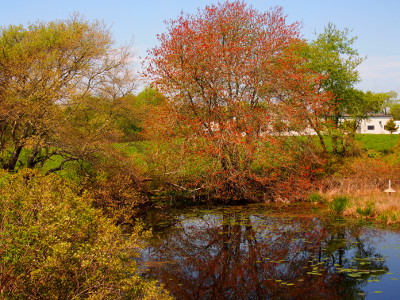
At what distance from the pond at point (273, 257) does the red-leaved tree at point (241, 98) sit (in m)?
4.60

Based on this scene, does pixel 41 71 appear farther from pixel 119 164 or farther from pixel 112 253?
pixel 112 253

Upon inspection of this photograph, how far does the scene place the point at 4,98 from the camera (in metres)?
19.6

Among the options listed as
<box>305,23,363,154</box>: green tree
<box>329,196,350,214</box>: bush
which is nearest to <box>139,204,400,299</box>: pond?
<box>329,196,350,214</box>: bush

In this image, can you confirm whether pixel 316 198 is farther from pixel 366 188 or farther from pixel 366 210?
pixel 366 210

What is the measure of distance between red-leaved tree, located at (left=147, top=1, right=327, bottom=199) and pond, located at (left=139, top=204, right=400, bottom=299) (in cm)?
460

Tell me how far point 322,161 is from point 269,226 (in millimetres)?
11146

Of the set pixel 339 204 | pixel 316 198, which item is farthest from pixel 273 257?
pixel 316 198

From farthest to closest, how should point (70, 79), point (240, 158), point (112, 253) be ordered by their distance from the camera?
1. point (240, 158)
2. point (70, 79)
3. point (112, 253)

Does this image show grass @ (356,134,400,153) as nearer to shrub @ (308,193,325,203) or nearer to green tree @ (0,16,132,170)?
shrub @ (308,193,325,203)

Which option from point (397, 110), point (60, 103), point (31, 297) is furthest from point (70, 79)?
point (397, 110)

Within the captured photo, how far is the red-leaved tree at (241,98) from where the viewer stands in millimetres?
24781

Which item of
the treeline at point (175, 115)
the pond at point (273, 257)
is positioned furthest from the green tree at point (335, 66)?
the pond at point (273, 257)

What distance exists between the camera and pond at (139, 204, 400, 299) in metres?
11.0

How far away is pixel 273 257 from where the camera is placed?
14.0 m
